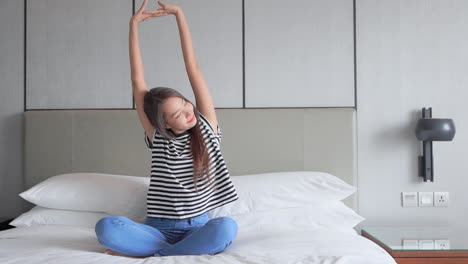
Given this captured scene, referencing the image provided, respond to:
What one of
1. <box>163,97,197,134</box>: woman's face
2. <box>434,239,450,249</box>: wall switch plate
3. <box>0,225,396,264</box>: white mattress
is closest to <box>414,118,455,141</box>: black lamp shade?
<box>434,239,450,249</box>: wall switch plate

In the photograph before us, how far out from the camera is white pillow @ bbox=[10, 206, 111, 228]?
2279mm

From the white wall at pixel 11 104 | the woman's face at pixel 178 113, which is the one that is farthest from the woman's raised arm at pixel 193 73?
the white wall at pixel 11 104

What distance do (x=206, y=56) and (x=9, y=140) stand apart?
128 cm

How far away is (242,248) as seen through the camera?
1.78 meters

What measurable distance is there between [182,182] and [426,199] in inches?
59.2

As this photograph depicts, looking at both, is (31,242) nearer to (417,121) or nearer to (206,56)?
(206,56)

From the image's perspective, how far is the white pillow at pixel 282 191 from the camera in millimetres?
2244

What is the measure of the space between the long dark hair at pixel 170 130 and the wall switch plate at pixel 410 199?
128 centimetres

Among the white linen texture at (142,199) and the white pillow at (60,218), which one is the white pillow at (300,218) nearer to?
the white linen texture at (142,199)

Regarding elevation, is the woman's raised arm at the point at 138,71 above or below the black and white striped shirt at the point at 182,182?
above

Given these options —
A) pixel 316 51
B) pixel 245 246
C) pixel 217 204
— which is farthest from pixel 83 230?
pixel 316 51

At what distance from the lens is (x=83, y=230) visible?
2158 mm

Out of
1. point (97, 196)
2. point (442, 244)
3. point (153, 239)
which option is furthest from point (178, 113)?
point (442, 244)

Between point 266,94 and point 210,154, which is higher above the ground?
point 266,94
